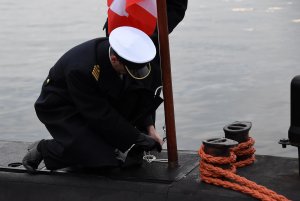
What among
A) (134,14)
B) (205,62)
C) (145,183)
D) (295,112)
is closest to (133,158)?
(145,183)

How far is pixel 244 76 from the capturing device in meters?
7.97

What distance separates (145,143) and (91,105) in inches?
14.6

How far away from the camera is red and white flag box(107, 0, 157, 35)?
3922 mm

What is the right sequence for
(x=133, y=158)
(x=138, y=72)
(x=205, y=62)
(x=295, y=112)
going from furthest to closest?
(x=205, y=62)
(x=133, y=158)
(x=138, y=72)
(x=295, y=112)

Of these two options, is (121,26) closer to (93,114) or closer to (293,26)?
(93,114)

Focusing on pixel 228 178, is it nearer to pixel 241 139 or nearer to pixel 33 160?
pixel 241 139

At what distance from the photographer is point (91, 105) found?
3.60m

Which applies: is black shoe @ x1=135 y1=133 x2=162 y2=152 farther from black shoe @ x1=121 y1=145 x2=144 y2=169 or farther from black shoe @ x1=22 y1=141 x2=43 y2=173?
black shoe @ x1=22 y1=141 x2=43 y2=173

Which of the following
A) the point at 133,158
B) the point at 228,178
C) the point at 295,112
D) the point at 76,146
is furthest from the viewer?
the point at 133,158

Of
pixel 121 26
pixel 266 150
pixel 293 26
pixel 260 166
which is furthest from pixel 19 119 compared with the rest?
pixel 293 26

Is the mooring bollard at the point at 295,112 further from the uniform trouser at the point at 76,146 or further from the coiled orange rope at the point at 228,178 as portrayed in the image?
the uniform trouser at the point at 76,146

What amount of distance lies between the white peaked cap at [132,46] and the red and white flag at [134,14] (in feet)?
1.09

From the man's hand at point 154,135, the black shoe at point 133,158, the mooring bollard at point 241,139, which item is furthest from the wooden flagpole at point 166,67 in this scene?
the mooring bollard at point 241,139

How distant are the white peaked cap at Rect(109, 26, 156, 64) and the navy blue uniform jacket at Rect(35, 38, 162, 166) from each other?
5.3 inches
